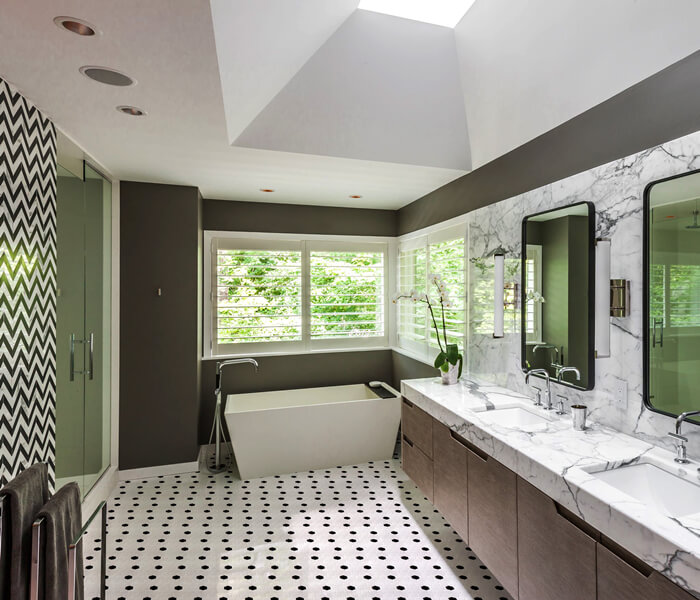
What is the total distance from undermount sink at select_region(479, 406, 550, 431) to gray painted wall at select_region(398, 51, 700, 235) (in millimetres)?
1288

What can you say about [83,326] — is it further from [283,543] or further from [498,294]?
[498,294]

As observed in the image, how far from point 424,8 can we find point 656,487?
2397 millimetres

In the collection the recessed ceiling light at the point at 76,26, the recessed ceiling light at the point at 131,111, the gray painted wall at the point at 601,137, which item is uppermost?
the recessed ceiling light at the point at 131,111

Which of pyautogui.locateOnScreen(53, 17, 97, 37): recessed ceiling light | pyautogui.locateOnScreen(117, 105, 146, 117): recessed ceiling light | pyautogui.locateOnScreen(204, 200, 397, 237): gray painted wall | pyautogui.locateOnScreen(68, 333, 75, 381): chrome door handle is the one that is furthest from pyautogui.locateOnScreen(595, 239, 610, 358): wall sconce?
pyautogui.locateOnScreen(68, 333, 75, 381): chrome door handle

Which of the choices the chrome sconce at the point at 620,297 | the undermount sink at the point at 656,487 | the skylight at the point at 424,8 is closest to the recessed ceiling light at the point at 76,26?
the skylight at the point at 424,8

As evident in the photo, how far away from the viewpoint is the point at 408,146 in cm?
275

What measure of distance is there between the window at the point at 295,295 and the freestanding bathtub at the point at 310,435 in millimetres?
732

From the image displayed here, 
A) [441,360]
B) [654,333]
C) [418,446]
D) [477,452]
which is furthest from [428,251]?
[654,333]

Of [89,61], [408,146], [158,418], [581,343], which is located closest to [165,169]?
[89,61]

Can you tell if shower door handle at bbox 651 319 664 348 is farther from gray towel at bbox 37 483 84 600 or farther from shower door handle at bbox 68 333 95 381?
shower door handle at bbox 68 333 95 381

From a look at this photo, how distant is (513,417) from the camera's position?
7.64 ft

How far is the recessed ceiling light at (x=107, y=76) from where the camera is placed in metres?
1.65

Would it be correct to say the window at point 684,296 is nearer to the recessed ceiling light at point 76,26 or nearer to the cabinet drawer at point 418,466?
the cabinet drawer at point 418,466

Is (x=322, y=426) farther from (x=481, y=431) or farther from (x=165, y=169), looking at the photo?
(x=165, y=169)
